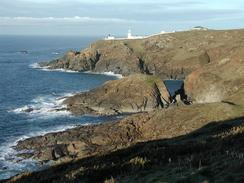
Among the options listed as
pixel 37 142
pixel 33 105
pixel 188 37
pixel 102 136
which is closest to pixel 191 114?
pixel 102 136

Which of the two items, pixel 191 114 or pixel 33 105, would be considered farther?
pixel 33 105

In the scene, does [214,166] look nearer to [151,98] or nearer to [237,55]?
[151,98]

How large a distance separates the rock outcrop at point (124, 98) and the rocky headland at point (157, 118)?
17cm

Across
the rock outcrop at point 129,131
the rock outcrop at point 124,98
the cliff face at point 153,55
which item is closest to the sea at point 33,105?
the rock outcrop at point 129,131

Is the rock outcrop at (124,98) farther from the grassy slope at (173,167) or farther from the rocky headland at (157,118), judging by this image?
the grassy slope at (173,167)

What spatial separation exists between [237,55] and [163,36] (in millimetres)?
83493

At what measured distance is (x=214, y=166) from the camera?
51.1 ft

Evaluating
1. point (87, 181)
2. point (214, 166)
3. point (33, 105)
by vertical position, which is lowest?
point (33, 105)

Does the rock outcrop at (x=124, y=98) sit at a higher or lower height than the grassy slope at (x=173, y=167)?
lower

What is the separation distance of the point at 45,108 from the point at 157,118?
32129 mm

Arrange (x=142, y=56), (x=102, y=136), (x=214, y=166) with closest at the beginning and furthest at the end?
(x=214, y=166), (x=102, y=136), (x=142, y=56)

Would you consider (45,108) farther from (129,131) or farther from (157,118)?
(157,118)

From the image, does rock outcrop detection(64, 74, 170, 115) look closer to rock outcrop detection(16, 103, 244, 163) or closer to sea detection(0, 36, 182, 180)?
sea detection(0, 36, 182, 180)

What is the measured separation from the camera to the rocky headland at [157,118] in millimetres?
17766
